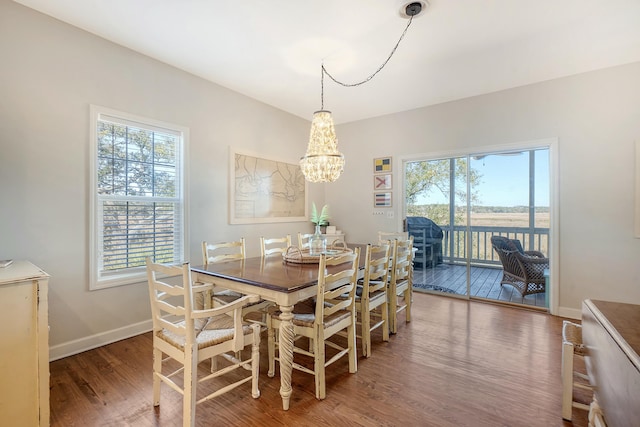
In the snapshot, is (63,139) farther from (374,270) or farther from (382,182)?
(382,182)

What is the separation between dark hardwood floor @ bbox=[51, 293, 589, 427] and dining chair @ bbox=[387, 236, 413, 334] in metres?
0.23

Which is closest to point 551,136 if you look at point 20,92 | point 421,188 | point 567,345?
point 421,188

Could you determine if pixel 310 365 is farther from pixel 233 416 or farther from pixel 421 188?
pixel 421 188

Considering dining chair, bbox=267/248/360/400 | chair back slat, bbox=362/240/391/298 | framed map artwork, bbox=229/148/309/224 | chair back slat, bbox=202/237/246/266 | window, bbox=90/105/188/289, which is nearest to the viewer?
dining chair, bbox=267/248/360/400

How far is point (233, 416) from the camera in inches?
70.1

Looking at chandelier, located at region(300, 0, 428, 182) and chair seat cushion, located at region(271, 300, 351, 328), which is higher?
chandelier, located at region(300, 0, 428, 182)

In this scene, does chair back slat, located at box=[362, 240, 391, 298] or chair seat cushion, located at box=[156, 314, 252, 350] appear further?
chair back slat, located at box=[362, 240, 391, 298]

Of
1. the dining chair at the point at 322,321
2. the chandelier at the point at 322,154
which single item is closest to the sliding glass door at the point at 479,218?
the chandelier at the point at 322,154

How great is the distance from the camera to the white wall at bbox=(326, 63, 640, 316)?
10.5ft

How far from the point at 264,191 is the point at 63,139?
2.32 meters

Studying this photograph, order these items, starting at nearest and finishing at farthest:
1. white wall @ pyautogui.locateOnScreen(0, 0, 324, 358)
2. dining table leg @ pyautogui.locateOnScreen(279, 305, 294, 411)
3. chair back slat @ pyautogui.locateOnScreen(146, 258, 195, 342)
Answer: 1. chair back slat @ pyautogui.locateOnScreen(146, 258, 195, 342)
2. dining table leg @ pyautogui.locateOnScreen(279, 305, 294, 411)
3. white wall @ pyautogui.locateOnScreen(0, 0, 324, 358)

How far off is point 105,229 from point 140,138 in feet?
3.19

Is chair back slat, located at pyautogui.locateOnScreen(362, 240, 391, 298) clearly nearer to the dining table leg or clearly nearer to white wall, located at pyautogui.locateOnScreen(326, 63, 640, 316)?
the dining table leg

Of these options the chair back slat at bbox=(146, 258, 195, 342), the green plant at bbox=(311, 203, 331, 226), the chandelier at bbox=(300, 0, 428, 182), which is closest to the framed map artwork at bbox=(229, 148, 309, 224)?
the green plant at bbox=(311, 203, 331, 226)
